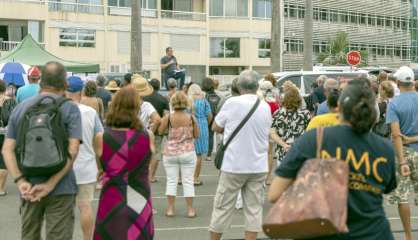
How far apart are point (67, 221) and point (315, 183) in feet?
8.65

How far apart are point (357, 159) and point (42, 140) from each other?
2.40 meters

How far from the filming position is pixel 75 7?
180 ft

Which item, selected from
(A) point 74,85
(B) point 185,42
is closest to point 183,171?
(A) point 74,85

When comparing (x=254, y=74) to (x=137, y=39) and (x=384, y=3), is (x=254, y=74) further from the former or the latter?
(x=384, y=3)

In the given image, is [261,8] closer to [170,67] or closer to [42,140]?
[170,67]

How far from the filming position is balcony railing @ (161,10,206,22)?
59.7 meters

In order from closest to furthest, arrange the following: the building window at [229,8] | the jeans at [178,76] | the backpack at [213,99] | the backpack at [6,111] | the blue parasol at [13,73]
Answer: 1. the backpack at [6,111]
2. the backpack at [213,99]
3. the blue parasol at [13,73]
4. the jeans at [178,76]
5. the building window at [229,8]

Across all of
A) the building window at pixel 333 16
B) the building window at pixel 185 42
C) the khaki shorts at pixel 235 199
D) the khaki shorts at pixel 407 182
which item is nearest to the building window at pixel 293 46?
the building window at pixel 333 16

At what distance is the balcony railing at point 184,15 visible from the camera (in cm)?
5966

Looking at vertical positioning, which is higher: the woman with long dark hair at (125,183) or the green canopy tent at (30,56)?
the green canopy tent at (30,56)

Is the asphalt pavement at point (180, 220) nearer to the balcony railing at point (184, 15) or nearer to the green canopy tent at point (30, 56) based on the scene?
the green canopy tent at point (30, 56)

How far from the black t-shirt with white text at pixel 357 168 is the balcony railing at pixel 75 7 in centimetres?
5008

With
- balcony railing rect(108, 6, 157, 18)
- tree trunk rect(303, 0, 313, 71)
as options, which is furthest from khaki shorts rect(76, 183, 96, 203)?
balcony railing rect(108, 6, 157, 18)

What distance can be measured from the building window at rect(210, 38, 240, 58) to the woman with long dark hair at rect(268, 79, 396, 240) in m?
60.0
